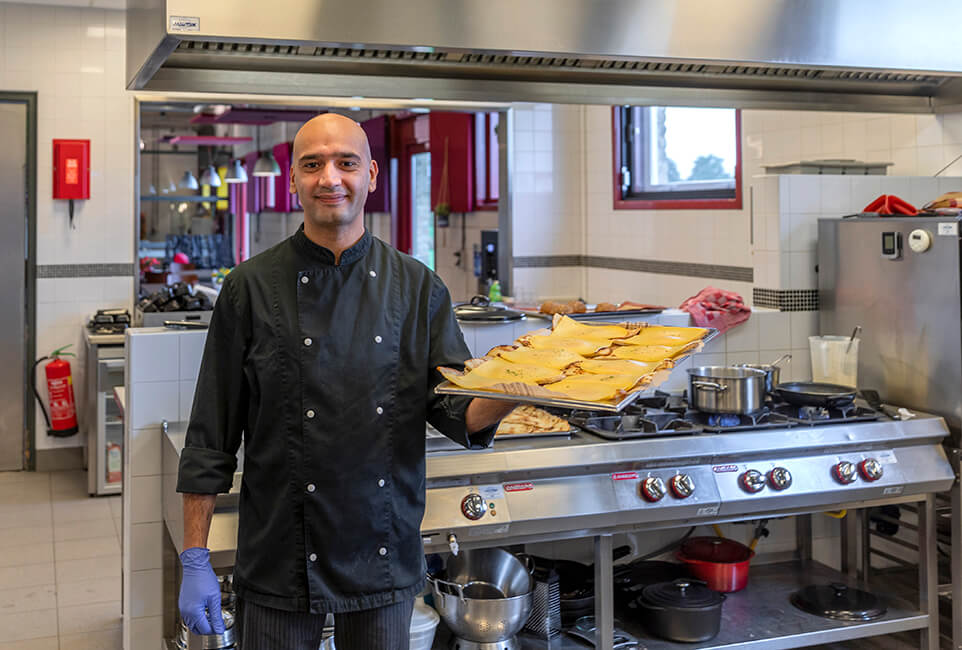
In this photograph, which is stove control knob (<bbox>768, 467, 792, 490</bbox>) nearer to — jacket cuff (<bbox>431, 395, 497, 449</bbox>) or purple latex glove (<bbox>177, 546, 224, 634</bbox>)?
jacket cuff (<bbox>431, 395, 497, 449</bbox>)

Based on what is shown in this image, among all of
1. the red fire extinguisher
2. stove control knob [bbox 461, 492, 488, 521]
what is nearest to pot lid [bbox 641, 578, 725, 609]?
stove control knob [bbox 461, 492, 488, 521]

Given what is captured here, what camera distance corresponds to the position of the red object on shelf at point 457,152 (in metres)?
8.10

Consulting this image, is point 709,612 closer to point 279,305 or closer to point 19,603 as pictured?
point 279,305

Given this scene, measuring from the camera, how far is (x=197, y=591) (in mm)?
2039

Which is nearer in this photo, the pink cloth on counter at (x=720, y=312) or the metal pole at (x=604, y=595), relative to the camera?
the metal pole at (x=604, y=595)

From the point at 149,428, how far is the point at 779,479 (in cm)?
204

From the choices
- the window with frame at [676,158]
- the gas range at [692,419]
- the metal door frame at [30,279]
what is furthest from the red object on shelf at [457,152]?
the gas range at [692,419]

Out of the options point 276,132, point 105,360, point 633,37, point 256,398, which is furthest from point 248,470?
point 276,132

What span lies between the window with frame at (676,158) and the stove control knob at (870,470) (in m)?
2.71

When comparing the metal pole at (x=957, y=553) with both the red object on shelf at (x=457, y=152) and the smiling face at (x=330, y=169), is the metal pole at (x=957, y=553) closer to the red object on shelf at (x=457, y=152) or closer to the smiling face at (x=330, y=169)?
the smiling face at (x=330, y=169)

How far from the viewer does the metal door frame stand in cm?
650

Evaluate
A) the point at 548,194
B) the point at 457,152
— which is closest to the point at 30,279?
the point at 457,152

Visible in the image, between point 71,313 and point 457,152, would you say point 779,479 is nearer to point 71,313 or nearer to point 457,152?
point 71,313

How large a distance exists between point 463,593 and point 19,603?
244 cm
